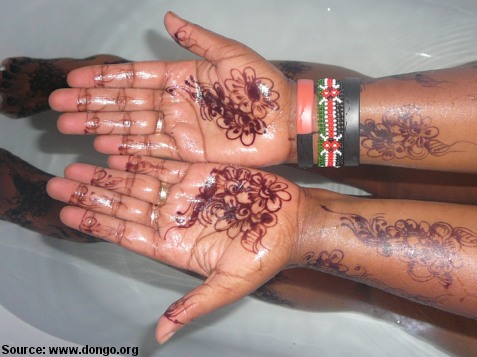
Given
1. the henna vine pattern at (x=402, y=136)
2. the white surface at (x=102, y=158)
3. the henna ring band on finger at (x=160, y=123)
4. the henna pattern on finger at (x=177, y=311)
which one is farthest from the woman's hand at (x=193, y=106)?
the white surface at (x=102, y=158)

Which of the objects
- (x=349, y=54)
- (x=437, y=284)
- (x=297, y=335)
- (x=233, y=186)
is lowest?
(x=297, y=335)

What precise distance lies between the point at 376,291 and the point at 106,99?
557mm

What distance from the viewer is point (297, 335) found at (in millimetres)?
1006

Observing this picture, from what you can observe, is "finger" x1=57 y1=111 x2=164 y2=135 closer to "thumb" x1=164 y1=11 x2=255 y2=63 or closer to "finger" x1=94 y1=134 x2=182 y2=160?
"finger" x1=94 y1=134 x2=182 y2=160

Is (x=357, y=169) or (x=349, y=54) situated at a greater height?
(x=349, y=54)

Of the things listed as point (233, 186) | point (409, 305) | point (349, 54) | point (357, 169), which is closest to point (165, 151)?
point (233, 186)

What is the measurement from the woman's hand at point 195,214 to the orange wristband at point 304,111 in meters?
0.08

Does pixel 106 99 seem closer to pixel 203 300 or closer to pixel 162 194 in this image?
pixel 162 194

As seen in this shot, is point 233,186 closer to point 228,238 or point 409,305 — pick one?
point 228,238

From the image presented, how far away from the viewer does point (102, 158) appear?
3.55 feet

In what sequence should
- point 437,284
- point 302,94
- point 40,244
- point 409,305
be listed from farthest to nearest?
point 40,244
point 409,305
point 302,94
point 437,284

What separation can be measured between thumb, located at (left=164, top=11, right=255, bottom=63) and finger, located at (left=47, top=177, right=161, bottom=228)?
237 mm

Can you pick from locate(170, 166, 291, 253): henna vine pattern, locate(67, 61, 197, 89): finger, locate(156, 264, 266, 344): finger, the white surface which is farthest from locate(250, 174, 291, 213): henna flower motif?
the white surface

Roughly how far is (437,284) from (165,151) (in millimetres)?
430
